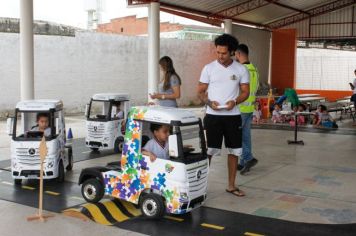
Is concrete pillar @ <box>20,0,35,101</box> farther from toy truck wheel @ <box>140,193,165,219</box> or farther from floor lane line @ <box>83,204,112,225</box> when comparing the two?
toy truck wheel @ <box>140,193,165,219</box>

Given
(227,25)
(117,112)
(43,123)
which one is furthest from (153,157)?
(227,25)

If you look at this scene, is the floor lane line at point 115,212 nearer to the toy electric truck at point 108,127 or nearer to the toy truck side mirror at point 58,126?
the toy truck side mirror at point 58,126

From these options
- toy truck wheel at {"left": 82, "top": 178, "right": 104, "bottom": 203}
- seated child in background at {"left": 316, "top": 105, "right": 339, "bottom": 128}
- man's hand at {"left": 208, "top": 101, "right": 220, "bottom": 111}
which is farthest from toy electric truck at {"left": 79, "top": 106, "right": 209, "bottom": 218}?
seated child in background at {"left": 316, "top": 105, "right": 339, "bottom": 128}

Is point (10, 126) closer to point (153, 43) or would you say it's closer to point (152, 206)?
point (152, 206)

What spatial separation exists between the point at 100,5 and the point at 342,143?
3585 cm

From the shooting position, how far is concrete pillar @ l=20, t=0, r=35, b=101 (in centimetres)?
1103

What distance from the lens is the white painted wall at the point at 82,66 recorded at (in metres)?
17.1

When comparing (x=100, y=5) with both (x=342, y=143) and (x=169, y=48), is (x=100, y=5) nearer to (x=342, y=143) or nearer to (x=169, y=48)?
(x=169, y=48)

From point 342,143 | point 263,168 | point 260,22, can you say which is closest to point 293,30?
point 260,22

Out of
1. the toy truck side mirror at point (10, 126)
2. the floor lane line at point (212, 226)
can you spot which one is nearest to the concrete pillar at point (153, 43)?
the toy truck side mirror at point (10, 126)

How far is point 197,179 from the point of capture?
500 centimetres

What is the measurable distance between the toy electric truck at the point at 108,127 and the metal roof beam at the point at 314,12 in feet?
69.0

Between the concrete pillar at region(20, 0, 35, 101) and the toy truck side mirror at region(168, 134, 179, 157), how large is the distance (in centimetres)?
760

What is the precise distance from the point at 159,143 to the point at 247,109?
94.6 inches
